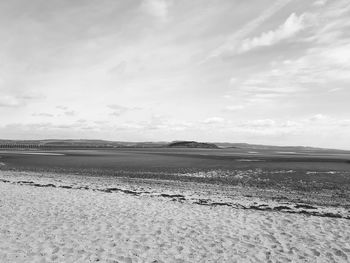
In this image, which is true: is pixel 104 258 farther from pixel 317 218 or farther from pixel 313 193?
pixel 313 193

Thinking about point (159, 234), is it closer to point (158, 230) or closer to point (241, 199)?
point (158, 230)

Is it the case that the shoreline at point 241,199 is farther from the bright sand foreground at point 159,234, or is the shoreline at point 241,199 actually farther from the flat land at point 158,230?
the bright sand foreground at point 159,234

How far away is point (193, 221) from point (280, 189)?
45.1ft

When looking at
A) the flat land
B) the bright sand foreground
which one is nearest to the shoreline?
the flat land

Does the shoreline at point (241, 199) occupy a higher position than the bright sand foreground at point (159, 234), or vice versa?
the bright sand foreground at point (159, 234)

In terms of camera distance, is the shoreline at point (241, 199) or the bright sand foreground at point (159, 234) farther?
the shoreline at point (241, 199)

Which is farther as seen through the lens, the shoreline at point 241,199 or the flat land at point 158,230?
the shoreline at point 241,199

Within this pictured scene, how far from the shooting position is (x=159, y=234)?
415 inches

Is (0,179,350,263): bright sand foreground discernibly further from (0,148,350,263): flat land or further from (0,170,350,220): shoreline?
(0,170,350,220): shoreline

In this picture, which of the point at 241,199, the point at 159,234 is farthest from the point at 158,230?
the point at 241,199

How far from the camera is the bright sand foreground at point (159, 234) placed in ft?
28.7

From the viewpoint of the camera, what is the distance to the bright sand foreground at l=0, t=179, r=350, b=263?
344 inches

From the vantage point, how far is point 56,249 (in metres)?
8.93

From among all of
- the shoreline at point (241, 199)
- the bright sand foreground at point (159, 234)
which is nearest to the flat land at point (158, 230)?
the bright sand foreground at point (159, 234)
